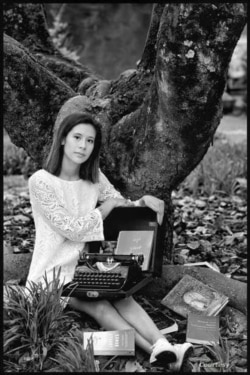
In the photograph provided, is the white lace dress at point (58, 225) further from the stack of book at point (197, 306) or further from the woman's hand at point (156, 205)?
the stack of book at point (197, 306)

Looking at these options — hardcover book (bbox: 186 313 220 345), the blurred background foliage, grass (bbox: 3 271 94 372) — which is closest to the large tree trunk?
hardcover book (bbox: 186 313 220 345)

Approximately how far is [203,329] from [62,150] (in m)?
1.27

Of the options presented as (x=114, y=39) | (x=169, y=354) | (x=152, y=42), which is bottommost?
(x=169, y=354)

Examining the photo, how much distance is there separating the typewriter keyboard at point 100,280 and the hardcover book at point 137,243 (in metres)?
0.32

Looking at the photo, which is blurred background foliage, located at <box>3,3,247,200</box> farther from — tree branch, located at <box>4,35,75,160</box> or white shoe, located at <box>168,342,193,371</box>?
white shoe, located at <box>168,342,193,371</box>

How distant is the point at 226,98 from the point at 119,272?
1063 cm

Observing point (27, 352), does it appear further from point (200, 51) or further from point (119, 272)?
point (200, 51)

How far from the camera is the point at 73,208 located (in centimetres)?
350

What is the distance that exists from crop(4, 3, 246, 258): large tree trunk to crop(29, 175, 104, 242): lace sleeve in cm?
61

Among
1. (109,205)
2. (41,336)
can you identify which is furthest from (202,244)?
(41,336)

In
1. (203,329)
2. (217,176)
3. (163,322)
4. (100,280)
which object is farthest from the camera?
(217,176)

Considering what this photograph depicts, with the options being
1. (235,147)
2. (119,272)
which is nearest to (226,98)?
(235,147)

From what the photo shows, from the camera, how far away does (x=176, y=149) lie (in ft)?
12.0

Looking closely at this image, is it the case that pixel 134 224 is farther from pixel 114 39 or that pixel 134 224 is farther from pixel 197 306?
pixel 114 39
